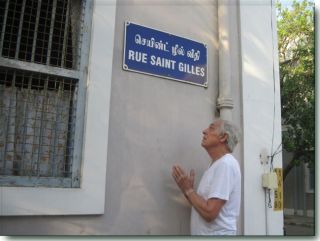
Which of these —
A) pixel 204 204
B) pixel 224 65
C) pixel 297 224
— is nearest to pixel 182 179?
pixel 204 204

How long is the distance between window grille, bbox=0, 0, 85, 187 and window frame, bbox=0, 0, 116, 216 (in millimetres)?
64

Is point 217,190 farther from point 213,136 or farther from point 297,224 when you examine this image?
point 297,224

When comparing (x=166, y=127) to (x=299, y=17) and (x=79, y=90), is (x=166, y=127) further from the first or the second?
(x=299, y=17)

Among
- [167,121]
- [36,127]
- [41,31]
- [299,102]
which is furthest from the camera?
[299,102]

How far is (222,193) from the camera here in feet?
8.23

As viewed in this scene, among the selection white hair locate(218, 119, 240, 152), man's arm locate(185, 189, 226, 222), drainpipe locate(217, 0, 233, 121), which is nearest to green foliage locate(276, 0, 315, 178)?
drainpipe locate(217, 0, 233, 121)

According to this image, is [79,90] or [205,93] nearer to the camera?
[79,90]

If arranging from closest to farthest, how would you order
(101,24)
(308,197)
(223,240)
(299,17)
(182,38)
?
(223,240) → (101,24) → (182,38) → (299,17) → (308,197)

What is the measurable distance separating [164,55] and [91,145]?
951 mm

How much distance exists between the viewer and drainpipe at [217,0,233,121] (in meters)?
3.29

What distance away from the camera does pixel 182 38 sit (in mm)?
3268

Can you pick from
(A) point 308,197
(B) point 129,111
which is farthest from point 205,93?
(A) point 308,197

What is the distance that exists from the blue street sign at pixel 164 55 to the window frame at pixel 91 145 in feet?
0.58

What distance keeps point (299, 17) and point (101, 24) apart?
12308 mm
